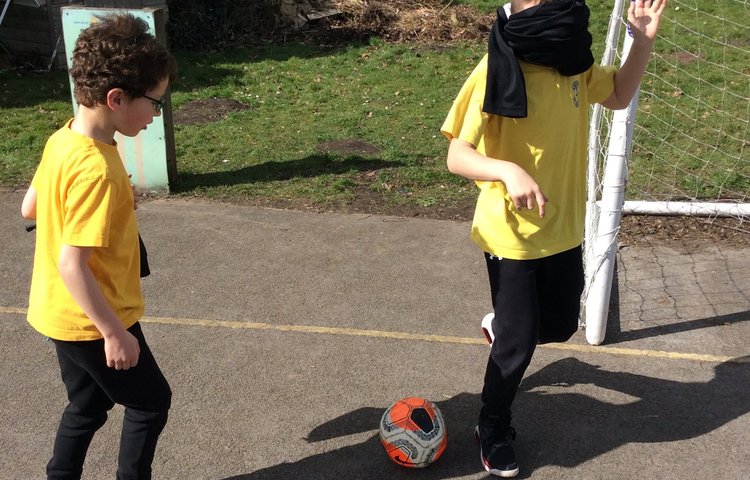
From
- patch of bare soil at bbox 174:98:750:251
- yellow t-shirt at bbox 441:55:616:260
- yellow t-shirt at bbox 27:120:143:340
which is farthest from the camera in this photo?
patch of bare soil at bbox 174:98:750:251

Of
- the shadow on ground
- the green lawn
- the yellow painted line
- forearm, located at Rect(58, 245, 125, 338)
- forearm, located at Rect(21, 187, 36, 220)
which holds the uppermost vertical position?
forearm, located at Rect(21, 187, 36, 220)

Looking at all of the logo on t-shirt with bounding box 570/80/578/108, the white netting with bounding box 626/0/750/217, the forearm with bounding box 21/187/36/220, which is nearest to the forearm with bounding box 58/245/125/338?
the forearm with bounding box 21/187/36/220

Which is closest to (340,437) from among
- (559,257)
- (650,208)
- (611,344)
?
(559,257)

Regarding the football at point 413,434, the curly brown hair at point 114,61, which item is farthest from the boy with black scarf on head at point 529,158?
the curly brown hair at point 114,61

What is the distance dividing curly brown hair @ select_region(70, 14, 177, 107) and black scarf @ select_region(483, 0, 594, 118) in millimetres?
1167

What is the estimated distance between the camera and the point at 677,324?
15.6 feet

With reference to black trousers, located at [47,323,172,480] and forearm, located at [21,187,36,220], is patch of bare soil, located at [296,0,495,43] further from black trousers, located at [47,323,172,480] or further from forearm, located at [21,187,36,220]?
black trousers, located at [47,323,172,480]

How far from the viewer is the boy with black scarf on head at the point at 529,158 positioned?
9.60 ft

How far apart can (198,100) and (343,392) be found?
6.44 m

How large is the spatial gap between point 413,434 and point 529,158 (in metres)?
1.24

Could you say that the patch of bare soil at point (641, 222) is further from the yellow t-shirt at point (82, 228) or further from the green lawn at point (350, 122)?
the yellow t-shirt at point (82, 228)

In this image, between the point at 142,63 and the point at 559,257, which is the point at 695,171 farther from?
the point at 142,63

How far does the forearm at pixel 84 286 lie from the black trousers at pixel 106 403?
0.67 ft

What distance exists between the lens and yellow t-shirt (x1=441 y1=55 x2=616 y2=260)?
305 centimetres
